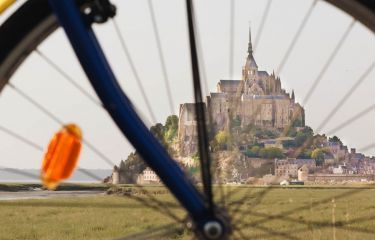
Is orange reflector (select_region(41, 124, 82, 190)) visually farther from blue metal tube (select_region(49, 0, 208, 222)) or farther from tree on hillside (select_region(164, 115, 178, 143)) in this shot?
tree on hillside (select_region(164, 115, 178, 143))

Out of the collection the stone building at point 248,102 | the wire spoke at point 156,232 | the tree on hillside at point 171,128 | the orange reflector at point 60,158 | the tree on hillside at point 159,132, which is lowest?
the wire spoke at point 156,232

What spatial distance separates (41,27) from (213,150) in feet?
2.96

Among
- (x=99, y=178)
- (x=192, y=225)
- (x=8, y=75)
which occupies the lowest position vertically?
(x=192, y=225)

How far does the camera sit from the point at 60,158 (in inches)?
102

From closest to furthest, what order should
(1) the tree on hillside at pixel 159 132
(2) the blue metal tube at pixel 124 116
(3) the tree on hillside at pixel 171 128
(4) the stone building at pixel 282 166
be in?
(2) the blue metal tube at pixel 124 116
(1) the tree on hillside at pixel 159 132
(3) the tree on hillside at pixel 171 128
(4) the stone building at pixel 282 166

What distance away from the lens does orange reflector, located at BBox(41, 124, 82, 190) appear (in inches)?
102

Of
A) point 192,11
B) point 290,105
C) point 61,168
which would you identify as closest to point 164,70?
point 192,11

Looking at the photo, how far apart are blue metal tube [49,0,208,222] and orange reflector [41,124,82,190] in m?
0.19

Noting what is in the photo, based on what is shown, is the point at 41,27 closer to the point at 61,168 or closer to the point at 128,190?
the point at 61,168

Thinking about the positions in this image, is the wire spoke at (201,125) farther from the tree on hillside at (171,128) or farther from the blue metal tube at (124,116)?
the tree on hillside at (171,128)

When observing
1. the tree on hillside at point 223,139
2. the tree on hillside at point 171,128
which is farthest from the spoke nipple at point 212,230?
the tree on hillside at point 223,139

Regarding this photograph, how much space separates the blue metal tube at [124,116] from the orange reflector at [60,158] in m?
0.19

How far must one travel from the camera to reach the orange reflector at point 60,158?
2590mm

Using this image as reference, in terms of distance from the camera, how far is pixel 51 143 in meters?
2.60
